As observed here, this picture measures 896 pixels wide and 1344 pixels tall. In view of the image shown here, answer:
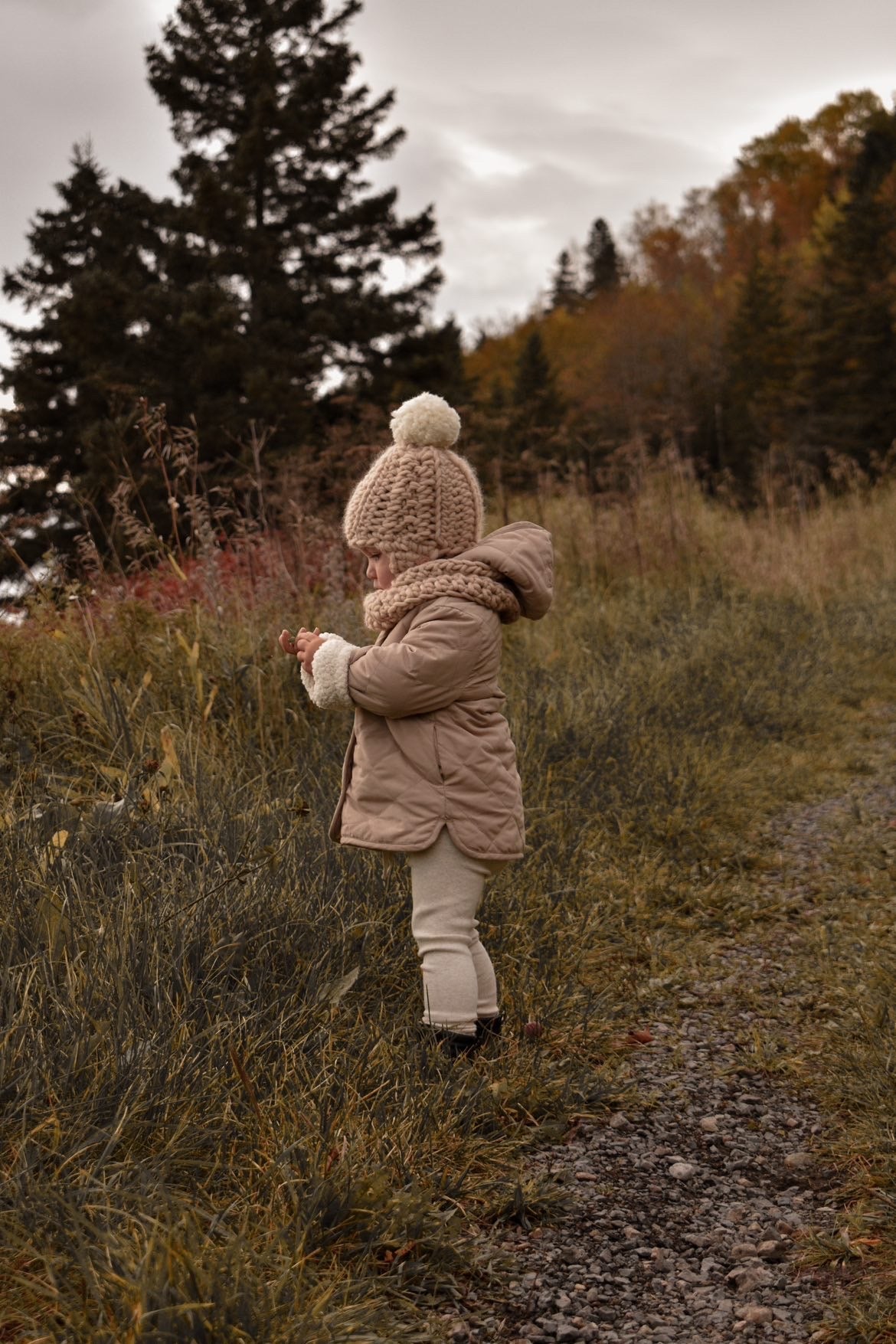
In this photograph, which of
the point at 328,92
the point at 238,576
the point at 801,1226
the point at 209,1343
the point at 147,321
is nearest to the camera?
the point at 209,1343

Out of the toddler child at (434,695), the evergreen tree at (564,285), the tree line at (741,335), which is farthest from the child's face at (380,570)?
the evergreen tree at (564,285)

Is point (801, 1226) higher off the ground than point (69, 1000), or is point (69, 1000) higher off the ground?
point (69, 1000)

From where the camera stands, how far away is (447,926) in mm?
2805

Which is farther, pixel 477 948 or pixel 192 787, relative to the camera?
pixel 192 787

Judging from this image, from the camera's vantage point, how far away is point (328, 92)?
22.1m

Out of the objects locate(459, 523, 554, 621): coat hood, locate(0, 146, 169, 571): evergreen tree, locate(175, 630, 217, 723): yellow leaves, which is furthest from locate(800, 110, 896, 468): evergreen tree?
locate(459, 523, 554, 621): coat hood

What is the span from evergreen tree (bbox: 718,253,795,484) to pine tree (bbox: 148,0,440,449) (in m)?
14.8

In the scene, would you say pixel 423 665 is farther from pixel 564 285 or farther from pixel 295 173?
pixel 564 285

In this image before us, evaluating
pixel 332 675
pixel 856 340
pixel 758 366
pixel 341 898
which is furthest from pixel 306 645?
pixel 758 366

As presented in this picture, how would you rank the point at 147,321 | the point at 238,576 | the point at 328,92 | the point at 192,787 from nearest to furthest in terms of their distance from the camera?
the point at 192,787
the point at 238,576
the point at 147,321
the point at 328,92

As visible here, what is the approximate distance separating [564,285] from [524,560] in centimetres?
7346

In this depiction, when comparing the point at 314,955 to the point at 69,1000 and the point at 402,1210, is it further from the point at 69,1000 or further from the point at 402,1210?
the point at 402,1210

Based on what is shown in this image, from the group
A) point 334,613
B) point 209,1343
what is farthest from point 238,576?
point 209,1343

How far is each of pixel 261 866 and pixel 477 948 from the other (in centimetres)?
→ 59
